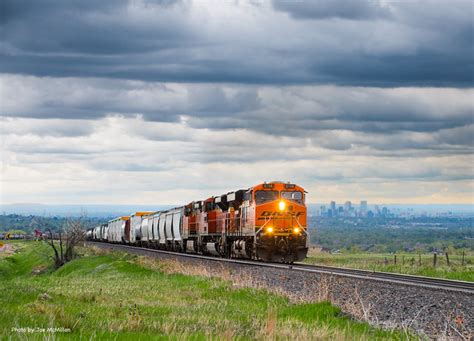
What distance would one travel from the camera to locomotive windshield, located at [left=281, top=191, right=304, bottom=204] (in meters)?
43.3

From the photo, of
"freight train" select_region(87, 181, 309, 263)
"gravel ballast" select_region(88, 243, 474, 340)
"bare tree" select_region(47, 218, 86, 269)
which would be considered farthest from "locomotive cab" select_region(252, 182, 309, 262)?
"bare tree" select_region(47, 218, 86, 269)

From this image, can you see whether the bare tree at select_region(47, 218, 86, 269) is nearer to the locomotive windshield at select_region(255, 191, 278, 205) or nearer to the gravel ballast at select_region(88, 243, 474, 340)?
the locomotive windshield at select_region(255, 191, 278, 205)

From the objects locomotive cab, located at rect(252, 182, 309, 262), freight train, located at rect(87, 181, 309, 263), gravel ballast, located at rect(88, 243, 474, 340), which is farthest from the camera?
freight train, located at rect(87, 181, 309, 263)

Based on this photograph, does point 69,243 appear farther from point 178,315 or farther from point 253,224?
point 178,315

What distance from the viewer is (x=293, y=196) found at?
4344cm

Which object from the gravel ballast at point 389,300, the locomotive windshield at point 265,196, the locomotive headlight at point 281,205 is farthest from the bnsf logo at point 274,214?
the gravel ballast at point 389,300

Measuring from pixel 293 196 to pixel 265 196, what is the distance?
5.22ft

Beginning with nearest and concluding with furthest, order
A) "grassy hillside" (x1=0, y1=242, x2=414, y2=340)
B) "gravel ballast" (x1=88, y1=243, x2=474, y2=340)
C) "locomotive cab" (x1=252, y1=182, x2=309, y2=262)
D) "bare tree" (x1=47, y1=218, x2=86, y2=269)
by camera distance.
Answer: "grassy hillside" (x1=0, y1=242, x2=414, y2=340)
"gravel ballast" (x1=88, y1=243, x2=474, y2=340)
"locomotive cab" (x1=252, y1=182, x2=309, y2=262)
"bare tree" (x1=47, y1=218, x2=86, y2=269)

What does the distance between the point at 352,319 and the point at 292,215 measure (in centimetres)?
2553

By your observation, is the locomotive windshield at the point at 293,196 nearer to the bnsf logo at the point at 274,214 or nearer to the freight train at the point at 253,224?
the freight train at the point at 253,224

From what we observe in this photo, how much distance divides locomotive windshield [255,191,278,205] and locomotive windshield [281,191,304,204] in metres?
0.49

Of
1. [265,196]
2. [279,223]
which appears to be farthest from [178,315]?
[265,196]

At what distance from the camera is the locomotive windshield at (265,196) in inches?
1678

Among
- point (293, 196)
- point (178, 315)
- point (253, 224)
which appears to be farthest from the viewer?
point (293, 196)
